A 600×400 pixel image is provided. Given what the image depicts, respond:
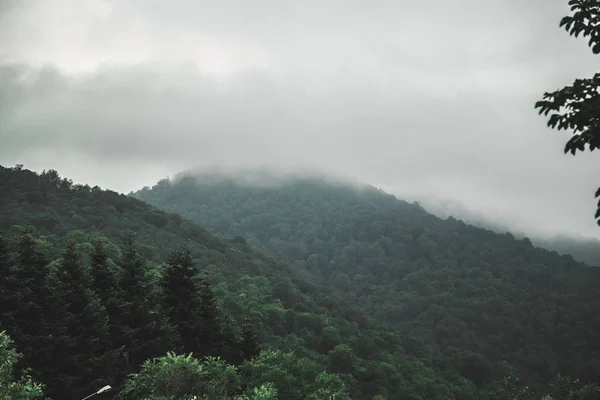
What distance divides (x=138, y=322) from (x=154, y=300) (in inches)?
140

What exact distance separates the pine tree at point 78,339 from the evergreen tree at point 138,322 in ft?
7.47

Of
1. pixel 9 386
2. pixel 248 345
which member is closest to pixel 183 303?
pixel 248 345

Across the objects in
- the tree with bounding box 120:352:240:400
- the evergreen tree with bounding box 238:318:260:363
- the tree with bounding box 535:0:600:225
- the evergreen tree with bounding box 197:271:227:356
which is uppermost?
the tree with bounding box 535:0:600:225

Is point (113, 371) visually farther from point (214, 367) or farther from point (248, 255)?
point (248, 255)

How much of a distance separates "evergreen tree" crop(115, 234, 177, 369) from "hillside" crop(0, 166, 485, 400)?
13cm

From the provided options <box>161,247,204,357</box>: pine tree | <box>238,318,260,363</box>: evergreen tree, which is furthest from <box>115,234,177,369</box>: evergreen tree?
<box>238,318,260,363</box>: evergreen tree

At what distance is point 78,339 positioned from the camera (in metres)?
35.2

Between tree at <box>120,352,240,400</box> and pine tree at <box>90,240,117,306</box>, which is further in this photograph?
pine tree at <box>90,240,117,306</box>

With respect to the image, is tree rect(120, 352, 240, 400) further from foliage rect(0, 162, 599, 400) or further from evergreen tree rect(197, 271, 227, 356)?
evergreen tree rect(197, 271, 227, 356)

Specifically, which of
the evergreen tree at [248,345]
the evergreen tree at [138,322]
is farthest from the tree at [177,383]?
the evergreen tree at [248,345]

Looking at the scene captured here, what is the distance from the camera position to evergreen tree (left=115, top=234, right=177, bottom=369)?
132 ft

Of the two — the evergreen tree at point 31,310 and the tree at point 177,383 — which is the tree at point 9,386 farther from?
the evergreen tree at point 31,310

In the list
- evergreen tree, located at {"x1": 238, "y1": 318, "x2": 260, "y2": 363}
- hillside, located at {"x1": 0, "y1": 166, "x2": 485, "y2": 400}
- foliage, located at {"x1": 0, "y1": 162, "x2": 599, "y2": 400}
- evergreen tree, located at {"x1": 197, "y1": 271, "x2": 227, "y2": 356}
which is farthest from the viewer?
evergreen tree, located at {"x1": 238, "y1": 318, "x2": 260, "y2": 363}

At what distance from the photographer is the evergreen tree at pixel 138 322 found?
40.2 metres
